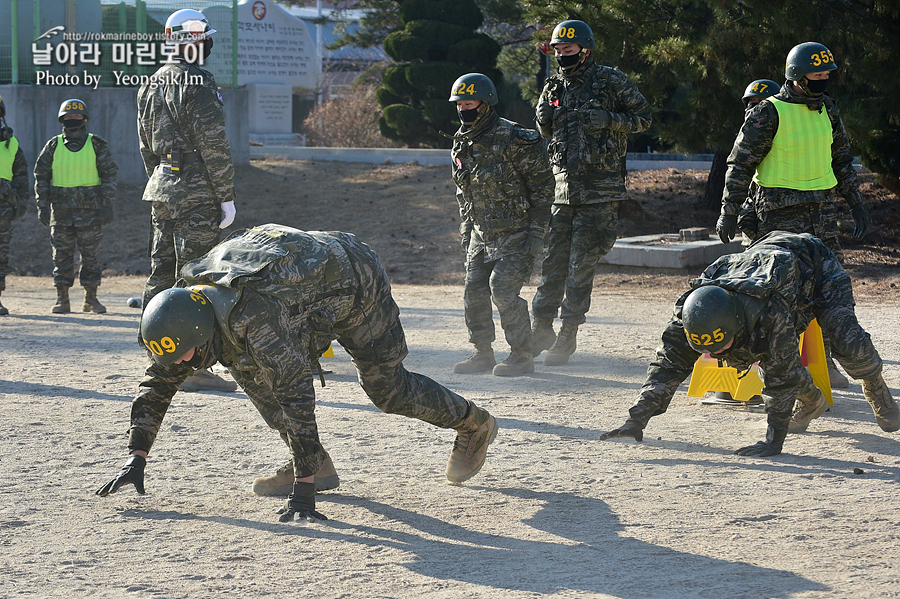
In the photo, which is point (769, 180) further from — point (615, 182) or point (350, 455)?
point (350, 455)

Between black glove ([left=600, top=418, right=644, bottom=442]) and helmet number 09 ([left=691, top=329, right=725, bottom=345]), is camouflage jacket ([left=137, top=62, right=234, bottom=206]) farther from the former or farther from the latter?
helmet number 09 ([left=691, top=329, right=725, bottom=345])

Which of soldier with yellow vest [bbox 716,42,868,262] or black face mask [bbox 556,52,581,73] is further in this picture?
black face mask [bbox 556,52,581,73]

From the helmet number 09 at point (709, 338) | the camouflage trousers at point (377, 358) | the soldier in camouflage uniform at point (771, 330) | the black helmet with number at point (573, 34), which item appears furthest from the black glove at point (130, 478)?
the black helmet with number at point (573, 34)

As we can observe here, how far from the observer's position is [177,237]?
23.4 feet

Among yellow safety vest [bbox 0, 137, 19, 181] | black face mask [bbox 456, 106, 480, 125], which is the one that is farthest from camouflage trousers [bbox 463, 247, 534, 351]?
yellow safety vest [bbox 0, 137, 19, 181]

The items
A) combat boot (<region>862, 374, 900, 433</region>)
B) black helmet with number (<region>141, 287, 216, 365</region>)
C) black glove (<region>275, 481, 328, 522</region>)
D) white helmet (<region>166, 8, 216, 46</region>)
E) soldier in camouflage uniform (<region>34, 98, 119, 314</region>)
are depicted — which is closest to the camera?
black helmet with number (<region>141, 287, 216, 365</region>)

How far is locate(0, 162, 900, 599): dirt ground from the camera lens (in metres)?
3.88

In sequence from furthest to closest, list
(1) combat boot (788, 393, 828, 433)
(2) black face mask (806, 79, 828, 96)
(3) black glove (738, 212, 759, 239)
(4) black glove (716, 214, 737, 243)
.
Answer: (3) black glove (738, 212, 759, 239), (4) black glove (716, 214, 737, 243), (2) black face mask (806, 79, 828, 96), (1) combat boot (788, 393, 828, 433)

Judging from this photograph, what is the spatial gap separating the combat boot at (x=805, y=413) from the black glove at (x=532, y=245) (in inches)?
88.5

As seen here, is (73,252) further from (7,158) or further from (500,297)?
(500,297)

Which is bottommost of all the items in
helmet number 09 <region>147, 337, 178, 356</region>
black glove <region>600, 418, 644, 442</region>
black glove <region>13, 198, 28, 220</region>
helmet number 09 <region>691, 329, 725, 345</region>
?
black glove <region>600, 418, 644, 442</region>

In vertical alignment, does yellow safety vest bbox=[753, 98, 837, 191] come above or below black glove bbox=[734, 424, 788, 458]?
above

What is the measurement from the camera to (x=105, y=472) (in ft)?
17.3

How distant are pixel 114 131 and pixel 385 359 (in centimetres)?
1477
